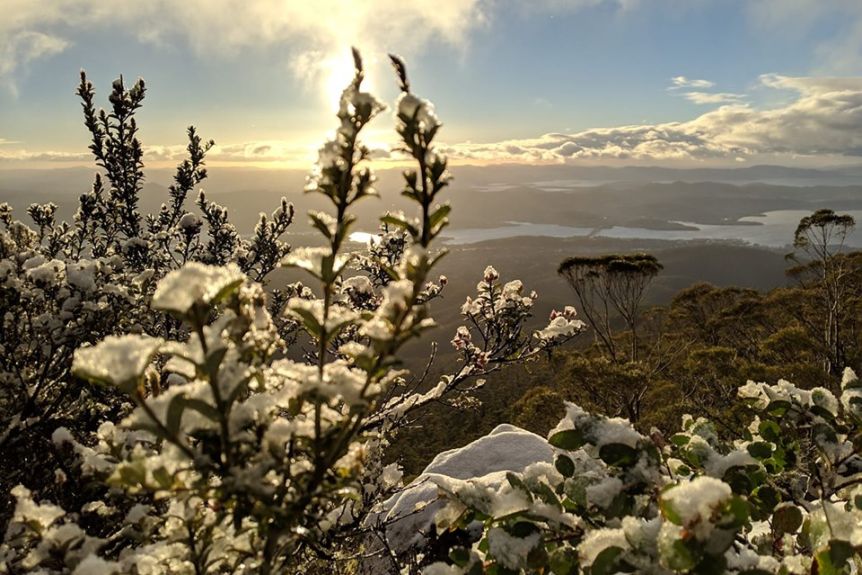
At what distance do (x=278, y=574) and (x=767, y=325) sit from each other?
3339 cm

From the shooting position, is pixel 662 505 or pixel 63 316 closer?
pixel 662 505

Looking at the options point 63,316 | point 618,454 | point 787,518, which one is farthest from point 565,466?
point 63,316

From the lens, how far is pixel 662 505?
1194mm

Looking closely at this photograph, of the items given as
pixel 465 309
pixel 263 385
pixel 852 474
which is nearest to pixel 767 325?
pixel 465 309

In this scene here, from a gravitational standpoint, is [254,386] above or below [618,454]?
above

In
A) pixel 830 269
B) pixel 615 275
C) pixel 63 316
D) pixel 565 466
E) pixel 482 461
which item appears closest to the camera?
pixel 565 466

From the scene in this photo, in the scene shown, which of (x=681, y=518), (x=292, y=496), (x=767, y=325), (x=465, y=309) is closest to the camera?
(x=681, y=518)

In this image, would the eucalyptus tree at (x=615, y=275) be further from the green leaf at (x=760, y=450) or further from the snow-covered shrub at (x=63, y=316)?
the green leaf at (x=760, y=450)

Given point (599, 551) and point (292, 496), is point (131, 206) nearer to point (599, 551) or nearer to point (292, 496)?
point (292, 496)

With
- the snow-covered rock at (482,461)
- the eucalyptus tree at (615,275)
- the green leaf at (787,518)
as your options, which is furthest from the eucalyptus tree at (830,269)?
the green leaf at (787,518)

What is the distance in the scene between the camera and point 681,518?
3.81ft

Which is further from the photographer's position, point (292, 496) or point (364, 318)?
Result: point (364, 318)

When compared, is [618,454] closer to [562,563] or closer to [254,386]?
[562,563]

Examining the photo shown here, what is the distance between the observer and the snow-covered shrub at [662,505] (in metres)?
1.18
